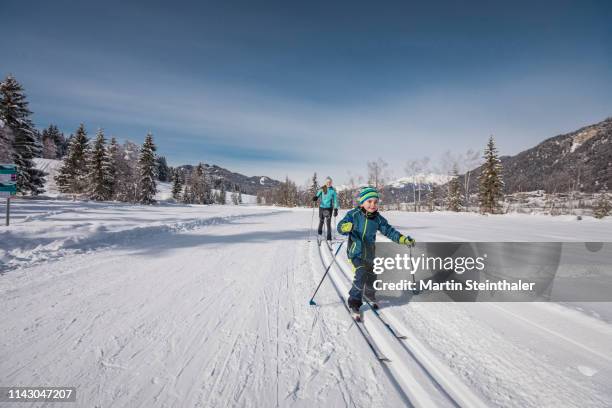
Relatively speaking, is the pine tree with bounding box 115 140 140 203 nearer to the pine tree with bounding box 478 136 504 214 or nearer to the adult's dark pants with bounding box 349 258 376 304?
the adult's dark pants with bounding box 349 258 376 304

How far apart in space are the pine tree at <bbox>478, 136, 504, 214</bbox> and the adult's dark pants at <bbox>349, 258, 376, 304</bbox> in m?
40.2

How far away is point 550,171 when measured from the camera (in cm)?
18388

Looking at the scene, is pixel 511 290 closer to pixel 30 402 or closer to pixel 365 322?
pixel 365 322

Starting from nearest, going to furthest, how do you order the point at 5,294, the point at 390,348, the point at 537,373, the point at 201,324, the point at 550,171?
the point at 537,373 < the point at 390,348 < the point at 201,324 < the point at 5,294 < the point at 550,171

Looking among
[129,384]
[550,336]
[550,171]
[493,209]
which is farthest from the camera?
[550,171]

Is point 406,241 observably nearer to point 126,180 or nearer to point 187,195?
point 126,180

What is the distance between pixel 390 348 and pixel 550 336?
76.4 inches

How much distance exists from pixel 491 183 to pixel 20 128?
5948 cm

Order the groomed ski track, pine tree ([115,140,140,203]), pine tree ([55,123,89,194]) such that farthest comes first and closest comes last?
pine tree ([115,140,140,203])
pine tree ([55,123,89,194])
the groomed ski track

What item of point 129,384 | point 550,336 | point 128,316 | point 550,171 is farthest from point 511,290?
point 550,171

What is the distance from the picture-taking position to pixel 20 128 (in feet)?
98.5

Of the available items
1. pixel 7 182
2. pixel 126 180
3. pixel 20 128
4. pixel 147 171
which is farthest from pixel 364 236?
pixel 126 180

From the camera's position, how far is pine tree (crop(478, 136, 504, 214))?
1415 inches

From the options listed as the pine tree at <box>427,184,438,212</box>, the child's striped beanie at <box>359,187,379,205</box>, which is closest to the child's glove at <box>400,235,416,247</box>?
the child's striped beanie at <box>359,187,379,205</box>
